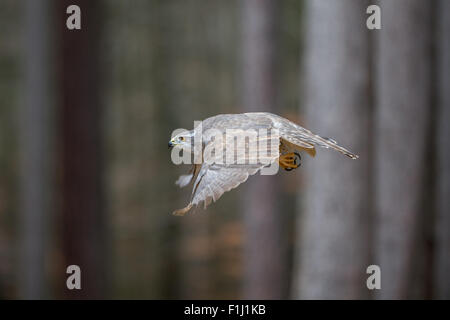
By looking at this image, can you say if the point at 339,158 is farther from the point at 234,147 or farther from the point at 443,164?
the point at 234,147

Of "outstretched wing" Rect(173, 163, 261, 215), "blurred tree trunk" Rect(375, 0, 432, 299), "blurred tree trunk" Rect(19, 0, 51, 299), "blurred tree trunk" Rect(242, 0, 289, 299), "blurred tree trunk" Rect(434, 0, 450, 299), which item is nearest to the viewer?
"outstretched wing" Rect(173, 163, 261, 215)

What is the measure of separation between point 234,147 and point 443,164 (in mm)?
1281

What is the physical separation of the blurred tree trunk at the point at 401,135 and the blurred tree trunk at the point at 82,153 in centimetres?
147

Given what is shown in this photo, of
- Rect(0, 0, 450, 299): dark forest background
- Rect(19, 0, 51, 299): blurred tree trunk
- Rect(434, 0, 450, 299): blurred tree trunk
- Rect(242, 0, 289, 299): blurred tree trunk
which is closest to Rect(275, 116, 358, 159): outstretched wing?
Rect(0, 0, 450, 299): dark forest background

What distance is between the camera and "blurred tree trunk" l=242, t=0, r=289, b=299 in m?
2.17

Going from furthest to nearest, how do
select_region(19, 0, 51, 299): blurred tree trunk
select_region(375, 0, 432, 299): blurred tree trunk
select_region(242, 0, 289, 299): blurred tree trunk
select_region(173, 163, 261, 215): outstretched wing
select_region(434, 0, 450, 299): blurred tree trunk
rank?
select_region(19, 0, 51, 299): blurred tree trunk, select_region(242, 0, 289, 299): blurred tree trunk, select_region(434, 0, 450, 299): blurred tree trunk, select_region(375, 0, 432, 299): blurred tree trunk, select_region(173, 163, 261, 215): outstretched wing

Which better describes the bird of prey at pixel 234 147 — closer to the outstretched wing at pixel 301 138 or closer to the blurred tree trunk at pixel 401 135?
the outstretched wing at pixel 301 138

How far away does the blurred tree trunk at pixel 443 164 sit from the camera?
1.36 meters

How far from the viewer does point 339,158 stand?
123cm

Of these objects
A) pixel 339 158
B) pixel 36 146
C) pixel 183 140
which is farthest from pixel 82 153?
pixel 183 140

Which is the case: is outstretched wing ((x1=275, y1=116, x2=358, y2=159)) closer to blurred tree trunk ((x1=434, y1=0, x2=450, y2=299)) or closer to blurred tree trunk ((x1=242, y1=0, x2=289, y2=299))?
blurred tree trunk ((x1=434, y1=0, x2=450, y2=299))

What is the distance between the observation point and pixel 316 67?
1.34m

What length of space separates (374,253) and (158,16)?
4.15m

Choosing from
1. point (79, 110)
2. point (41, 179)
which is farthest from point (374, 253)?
point (41, 179)
